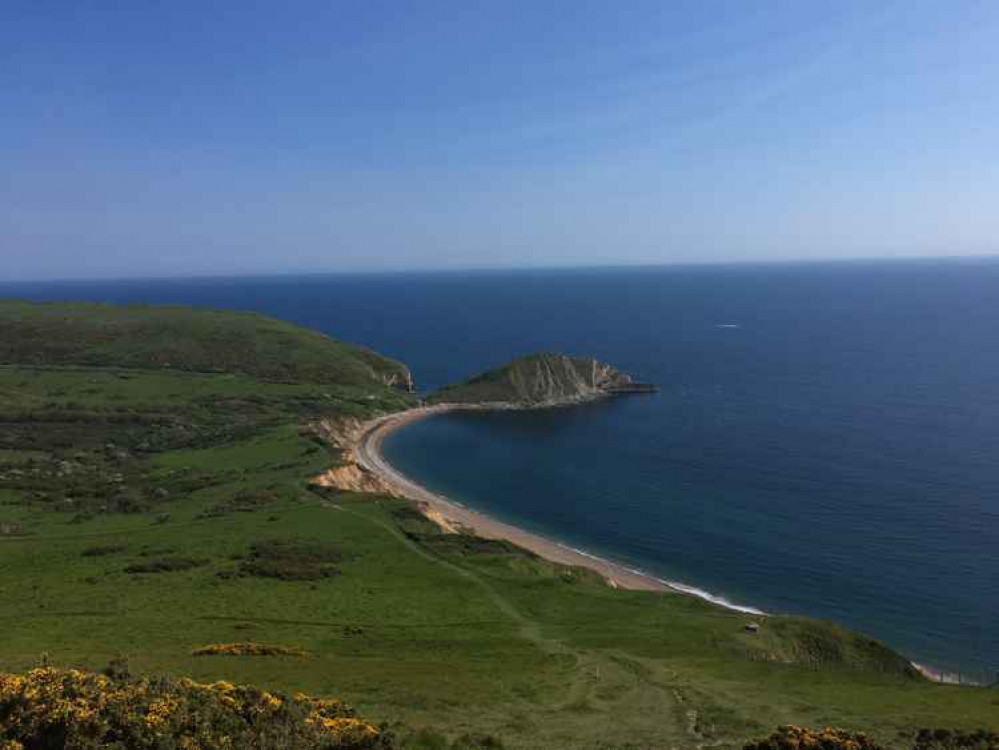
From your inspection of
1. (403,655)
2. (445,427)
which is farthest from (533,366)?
(403,655)

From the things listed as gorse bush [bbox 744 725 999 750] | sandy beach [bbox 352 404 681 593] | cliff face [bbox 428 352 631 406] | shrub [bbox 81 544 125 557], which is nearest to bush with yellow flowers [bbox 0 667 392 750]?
Answer: gorse bush [bbox 744 725 999 750]

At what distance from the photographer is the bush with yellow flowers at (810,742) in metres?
27.7

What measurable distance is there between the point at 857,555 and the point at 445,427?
98.9 m

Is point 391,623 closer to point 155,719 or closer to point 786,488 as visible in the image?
point 155,719

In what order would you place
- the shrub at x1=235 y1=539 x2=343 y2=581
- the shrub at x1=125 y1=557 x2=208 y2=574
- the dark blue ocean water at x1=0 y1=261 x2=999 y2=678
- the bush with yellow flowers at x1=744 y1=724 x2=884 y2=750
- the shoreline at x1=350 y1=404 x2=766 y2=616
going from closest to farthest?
the bush with yellow flowers at x1=744 y1=724 x2=884 y2=750
the shrub at x1=125 y1=557 x2=208 y2=574
the shrub at x1=235 y1=539 x2=343 y2=581
the dark blue ocean water at x1=0 y1=261 x2=999 y2=678
the shoreline at x1=350 y1=404 x2=766 y2=616

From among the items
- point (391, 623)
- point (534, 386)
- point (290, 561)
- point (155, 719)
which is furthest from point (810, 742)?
point (534, 386)

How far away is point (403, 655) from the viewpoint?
46781 mm

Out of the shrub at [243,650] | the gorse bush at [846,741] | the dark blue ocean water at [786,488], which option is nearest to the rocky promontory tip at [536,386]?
the dark blue ocean water at [786,488]

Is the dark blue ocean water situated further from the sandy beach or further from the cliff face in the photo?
the cliff face

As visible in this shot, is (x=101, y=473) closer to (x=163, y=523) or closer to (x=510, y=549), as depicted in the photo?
(x=163, y=523)

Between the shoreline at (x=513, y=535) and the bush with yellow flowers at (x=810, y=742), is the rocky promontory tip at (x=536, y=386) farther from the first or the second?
the bush with yellow flowers at (x=810, y=742)

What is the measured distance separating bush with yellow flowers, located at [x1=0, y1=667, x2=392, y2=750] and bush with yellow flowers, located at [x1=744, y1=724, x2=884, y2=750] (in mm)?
15887

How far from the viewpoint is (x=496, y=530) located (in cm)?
9688

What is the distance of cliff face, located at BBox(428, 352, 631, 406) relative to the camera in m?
187
